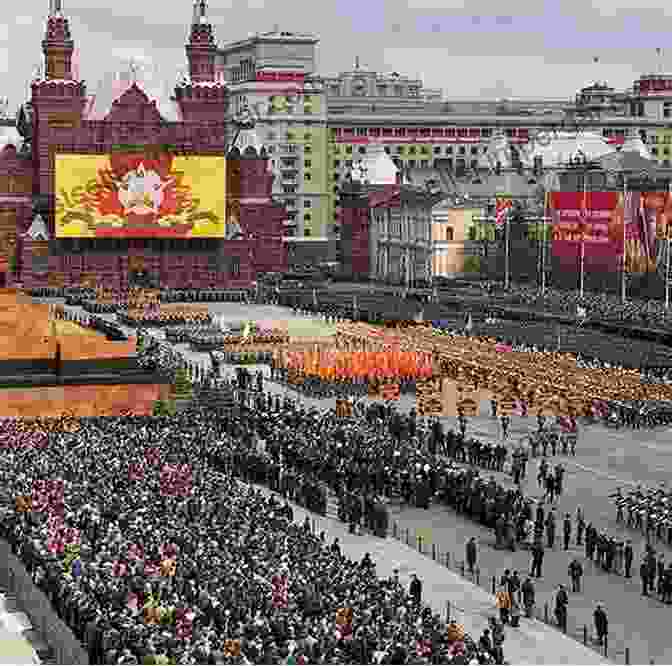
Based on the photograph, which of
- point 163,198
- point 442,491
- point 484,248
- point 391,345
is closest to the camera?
point 442,491

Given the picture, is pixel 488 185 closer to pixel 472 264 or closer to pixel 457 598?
pixel 472 264

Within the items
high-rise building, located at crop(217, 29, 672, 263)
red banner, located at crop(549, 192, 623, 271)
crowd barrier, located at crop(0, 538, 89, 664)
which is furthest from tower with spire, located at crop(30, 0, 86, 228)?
crowd barrier, located at crop(0, 538, 89, 664)

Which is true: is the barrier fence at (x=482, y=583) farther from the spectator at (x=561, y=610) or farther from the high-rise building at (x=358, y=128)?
the high-rise building at (x=358, y=128)

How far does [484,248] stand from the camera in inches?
4751

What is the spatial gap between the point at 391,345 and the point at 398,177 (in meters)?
74.0

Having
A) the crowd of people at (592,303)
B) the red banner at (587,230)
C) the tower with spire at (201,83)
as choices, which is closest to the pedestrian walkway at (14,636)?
the crowd of people at (592,303)

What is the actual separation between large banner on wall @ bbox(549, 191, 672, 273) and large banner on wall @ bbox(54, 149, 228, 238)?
68.6 feet

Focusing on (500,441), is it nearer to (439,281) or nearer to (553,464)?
(553,464)

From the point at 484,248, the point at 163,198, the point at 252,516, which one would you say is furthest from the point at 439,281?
the point at 252,516

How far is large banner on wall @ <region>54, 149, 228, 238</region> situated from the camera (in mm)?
108750

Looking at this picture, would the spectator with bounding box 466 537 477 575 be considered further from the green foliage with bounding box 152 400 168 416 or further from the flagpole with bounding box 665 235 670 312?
the flagpole with bounding box 665 235 670 312

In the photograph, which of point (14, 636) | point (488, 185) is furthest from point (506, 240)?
point (14, 636)

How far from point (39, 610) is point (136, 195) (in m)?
82.1

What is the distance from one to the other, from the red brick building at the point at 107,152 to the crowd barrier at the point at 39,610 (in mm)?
78677
